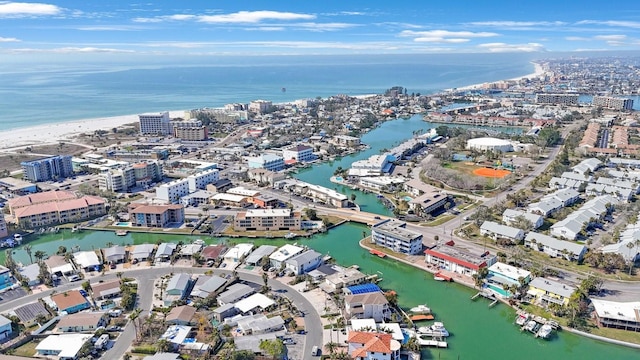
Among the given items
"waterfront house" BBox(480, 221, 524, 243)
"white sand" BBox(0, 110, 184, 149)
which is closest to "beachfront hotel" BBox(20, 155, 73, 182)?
"white sand" BBox(0, 110, 184, 149)

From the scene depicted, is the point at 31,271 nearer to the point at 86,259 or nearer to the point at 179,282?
the point at 86,259

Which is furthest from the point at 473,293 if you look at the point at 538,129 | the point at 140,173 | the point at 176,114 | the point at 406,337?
the point at 176,114

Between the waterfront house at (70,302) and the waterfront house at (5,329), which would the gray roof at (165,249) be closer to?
the waterfront house at (70,302)

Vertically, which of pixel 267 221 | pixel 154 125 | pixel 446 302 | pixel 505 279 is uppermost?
pixel 154 125

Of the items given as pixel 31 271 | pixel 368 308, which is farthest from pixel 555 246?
pixel 31 271

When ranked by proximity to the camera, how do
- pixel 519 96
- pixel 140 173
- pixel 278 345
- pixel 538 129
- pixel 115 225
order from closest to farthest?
pixel 278 345, pixel 115 225, pixel 140 173, pixel 538 129, pixel 519 96

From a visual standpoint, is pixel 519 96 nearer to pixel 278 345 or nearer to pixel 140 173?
pixel 140 173
